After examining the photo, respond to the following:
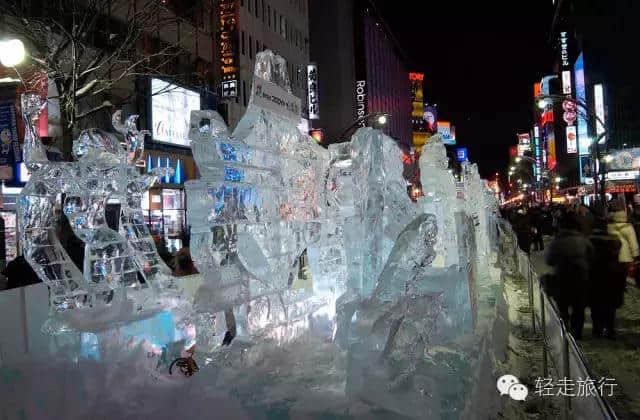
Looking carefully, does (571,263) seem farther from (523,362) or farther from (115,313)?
(115,313)

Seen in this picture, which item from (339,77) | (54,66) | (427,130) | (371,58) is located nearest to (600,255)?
(54,66)

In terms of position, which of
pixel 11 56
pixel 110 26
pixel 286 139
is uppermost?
pixel 110 26

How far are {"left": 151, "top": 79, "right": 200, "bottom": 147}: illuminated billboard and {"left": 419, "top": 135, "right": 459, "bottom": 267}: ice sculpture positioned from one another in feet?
52.5

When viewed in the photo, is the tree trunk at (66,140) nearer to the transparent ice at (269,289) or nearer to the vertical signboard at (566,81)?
the transparent ice at (269,289)

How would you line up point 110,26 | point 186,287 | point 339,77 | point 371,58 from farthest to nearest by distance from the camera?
point 371,58 → point 339,77 → point 110,26 → point 186,287

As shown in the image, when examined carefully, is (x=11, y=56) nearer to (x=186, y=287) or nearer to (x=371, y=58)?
(x=186, y=287)

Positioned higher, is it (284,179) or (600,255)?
(284,179)

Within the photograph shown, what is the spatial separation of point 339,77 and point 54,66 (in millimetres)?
44269

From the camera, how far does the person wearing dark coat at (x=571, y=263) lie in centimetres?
728

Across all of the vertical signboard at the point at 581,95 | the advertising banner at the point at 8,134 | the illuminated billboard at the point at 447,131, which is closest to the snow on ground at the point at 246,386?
the advertising banner at the point at 8,134

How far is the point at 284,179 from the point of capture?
749 cm

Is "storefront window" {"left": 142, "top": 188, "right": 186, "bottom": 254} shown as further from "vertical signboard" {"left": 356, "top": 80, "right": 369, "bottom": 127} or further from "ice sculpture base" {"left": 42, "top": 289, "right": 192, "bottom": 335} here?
"vertical signboard" {"left": 356, "top": 80, "right": 369, "bottom": 127}

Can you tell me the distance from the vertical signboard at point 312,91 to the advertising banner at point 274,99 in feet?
105

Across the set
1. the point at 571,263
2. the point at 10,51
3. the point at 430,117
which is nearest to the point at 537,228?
the point at 571,263
